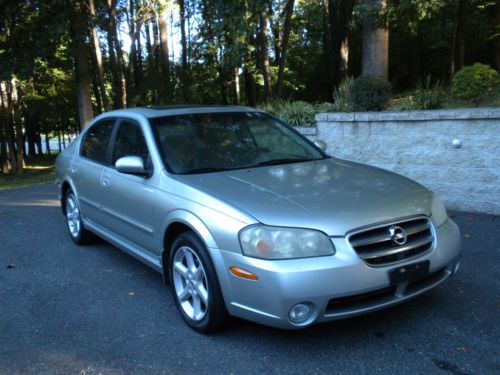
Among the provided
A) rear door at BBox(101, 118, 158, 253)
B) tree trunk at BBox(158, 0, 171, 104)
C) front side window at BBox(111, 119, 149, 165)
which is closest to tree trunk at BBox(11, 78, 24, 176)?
tree trunk at BBox(158, 0, 171, 104)

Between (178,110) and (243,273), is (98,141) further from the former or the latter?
(243,273)

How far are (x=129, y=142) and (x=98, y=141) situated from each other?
0.93m

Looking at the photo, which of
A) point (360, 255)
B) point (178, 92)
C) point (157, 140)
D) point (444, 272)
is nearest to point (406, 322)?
point (444, 272)

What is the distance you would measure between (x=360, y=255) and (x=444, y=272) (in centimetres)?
87

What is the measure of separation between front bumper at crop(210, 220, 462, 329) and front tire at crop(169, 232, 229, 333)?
0.34ft

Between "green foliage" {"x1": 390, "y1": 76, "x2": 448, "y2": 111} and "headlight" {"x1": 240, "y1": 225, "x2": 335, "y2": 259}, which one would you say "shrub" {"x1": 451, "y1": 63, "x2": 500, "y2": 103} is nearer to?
"green foliage" {"x1": 390, "y1": 76, "x2": 448, "y2": 111}

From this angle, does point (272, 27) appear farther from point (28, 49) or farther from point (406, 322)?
point (406, 322)

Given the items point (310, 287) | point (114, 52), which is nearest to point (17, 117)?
point (114, 52)

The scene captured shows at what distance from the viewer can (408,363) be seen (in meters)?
2.90

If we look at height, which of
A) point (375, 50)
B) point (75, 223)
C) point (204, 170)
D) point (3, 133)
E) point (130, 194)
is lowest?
point (75, 223)

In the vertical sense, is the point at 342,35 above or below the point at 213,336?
above

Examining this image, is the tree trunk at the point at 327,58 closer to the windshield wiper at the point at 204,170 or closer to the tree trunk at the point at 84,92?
the tree trunk at the point at 84,92

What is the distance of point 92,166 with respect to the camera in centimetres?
518

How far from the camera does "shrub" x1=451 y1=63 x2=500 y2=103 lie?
23.2 feet
